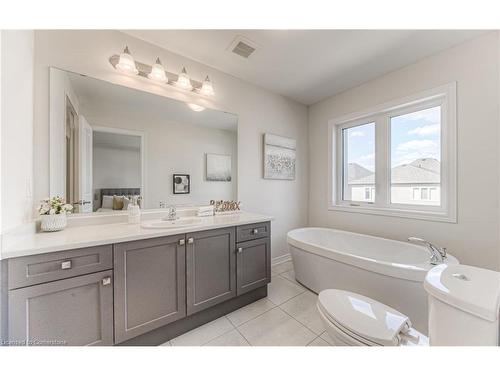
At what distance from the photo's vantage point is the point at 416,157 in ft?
6.72

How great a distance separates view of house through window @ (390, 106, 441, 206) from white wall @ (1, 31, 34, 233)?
332 centimetres

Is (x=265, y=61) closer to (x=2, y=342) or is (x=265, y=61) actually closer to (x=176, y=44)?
(x=176, y=44)

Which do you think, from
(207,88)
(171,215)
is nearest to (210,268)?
(171,215)

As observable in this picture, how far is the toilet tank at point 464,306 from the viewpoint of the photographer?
543 mm

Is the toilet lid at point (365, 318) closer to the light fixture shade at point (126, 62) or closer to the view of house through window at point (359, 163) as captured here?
the view of house through window at point (359, 163)

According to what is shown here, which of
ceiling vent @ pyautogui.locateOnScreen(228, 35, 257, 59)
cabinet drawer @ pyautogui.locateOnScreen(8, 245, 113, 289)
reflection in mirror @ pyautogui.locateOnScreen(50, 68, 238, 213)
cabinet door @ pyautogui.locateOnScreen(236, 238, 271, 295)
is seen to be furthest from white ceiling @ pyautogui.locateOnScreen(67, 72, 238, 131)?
cabinet door @ pyautogui.locateOnScreen(236, 238, 271, 295)

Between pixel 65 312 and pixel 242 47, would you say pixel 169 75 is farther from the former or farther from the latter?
pixel 65 312

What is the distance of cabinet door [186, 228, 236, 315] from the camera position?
1.38m

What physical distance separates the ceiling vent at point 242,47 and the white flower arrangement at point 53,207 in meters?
1.88

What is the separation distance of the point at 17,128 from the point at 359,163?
3.31 meters

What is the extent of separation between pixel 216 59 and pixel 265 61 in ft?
1.70

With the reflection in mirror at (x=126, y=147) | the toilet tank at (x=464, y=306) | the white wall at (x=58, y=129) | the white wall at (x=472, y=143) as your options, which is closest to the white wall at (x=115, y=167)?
the reflection in mirror at (x=126, y=147)

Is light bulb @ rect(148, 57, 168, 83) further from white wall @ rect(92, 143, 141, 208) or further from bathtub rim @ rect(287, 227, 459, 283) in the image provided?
bathtub rim @ rect(287, 227, 459, 283)
